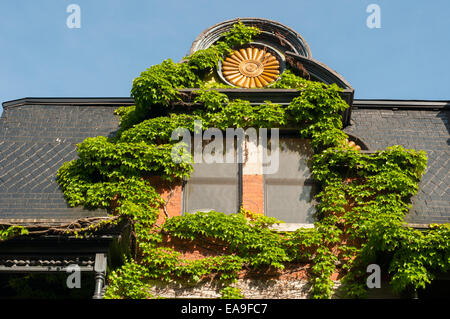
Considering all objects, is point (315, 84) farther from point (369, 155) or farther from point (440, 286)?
point (440, 286)

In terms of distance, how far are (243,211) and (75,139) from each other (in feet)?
12.8

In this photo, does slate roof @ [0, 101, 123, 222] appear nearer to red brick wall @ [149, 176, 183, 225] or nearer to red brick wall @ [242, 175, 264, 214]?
red brick wall @ [149, 176, 183, 225]

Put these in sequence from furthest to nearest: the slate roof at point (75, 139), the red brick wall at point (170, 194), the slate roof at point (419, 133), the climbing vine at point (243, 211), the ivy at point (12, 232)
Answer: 1. the slate roof at point (419, 133)
2. the red brick wall at point (170, 194)
3. the slate roof at point (75, 139)
4. the climbing vine at point (243, 211)
5. the ivy at point (12, 232)

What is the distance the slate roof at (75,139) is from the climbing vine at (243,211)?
1.31 ft

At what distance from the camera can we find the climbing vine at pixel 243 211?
11.0 meters

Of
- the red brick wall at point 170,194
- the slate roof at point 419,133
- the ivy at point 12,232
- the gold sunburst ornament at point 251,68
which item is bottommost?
the ivy at point 12,232

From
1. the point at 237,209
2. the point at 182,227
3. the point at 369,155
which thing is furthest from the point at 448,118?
the point at 182,227

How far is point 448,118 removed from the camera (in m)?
14.6

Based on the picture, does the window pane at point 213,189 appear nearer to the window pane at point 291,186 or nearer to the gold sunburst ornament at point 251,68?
the window pane at point 291,186

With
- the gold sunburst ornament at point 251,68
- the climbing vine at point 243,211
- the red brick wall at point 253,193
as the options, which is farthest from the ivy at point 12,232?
the gold sunburst ornament at point 251,68

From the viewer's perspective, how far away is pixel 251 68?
46.0ft

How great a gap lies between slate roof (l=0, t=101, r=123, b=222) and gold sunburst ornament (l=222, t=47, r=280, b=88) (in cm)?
253

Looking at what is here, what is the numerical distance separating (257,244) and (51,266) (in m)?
3.24

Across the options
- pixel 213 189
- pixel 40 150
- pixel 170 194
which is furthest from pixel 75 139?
pixel 213 189
